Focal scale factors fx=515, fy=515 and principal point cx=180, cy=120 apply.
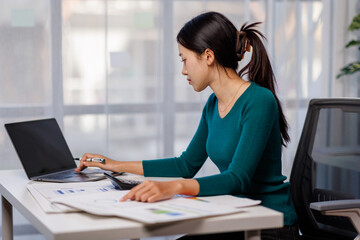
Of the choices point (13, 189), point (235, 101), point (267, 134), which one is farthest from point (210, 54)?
point (13, 189)

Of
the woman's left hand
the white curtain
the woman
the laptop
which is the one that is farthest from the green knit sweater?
the white curtain

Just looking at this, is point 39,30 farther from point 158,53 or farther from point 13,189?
point 13,189

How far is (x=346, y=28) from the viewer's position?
324cm

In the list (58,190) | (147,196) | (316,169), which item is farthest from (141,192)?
(316,169)

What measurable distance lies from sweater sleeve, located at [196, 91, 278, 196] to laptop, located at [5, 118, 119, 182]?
426 millimetres

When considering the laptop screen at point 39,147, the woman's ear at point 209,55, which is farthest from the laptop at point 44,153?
the woman's ear at point 209,55

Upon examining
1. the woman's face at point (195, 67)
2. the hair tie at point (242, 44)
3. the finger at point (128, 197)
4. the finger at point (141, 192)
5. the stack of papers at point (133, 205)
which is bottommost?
the stack of papers at point (133, 205)

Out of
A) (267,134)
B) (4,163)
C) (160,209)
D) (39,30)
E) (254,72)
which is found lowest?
(4,163)

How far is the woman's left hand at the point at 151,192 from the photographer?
1.17 meters

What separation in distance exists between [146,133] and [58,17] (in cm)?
80

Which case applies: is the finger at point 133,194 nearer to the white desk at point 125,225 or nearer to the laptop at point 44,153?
the white desk at point 125,225

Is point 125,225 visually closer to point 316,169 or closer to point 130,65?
point 316,169

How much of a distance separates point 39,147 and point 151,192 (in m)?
0.63

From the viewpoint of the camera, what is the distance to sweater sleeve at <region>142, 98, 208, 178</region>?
5.62 feet
